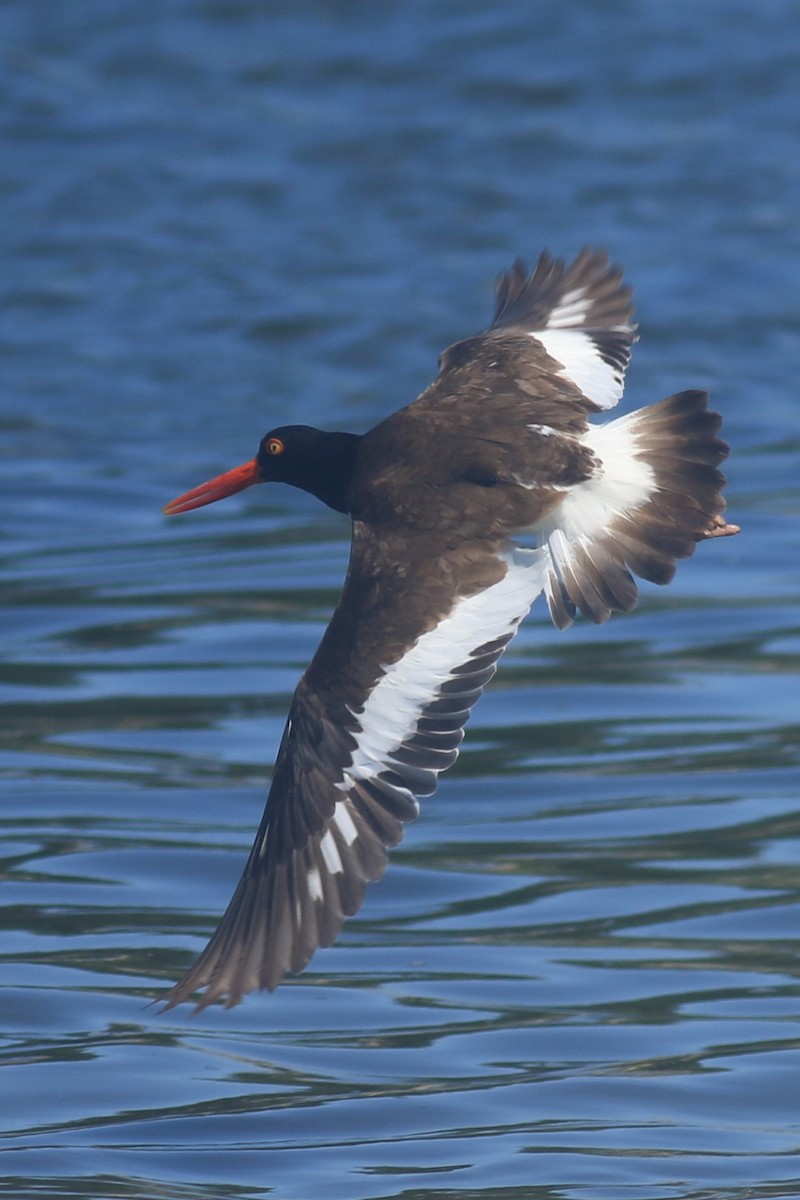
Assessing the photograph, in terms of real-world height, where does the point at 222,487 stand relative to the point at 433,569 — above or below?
above

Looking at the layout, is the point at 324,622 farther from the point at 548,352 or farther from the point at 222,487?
the point at 548,352

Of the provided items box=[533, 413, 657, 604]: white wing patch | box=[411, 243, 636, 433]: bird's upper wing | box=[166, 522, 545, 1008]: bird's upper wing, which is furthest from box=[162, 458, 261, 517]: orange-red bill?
box=[533, 413, 657, 604]: white wing patch

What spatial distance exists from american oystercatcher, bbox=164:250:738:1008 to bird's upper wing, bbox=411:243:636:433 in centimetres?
1

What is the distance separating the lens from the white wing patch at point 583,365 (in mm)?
7238

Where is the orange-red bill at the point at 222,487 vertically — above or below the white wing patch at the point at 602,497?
above

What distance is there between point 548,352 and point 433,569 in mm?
1458

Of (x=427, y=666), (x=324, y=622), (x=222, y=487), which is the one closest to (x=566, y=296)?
(x=222, y=487)

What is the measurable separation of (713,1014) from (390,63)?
53.0ft

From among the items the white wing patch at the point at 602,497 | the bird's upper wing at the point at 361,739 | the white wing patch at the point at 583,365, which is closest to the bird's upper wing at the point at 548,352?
the white wing patch at the point at 583,365

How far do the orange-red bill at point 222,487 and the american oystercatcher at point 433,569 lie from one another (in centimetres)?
21

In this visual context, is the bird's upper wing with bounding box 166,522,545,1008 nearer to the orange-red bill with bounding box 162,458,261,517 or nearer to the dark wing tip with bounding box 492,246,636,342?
the orange-red bill with bounding box 162,458,261,517

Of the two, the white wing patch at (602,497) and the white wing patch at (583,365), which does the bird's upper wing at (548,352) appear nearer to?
the white wing patch at (583,365)

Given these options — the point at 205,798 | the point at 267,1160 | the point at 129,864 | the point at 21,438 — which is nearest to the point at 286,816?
the point at 267,1160

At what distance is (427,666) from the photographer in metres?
6.06
